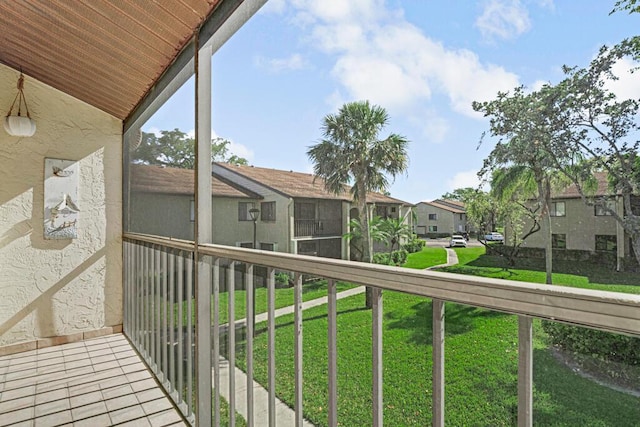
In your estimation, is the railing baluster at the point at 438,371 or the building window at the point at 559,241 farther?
the railing baluster at the point at 438,371

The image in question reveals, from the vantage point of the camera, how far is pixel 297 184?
3.68 ft

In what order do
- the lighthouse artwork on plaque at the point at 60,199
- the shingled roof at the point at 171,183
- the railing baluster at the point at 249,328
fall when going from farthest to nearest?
the lighthouse artwork on plaque at the point at 60,199 < the shingled roof at the point at 171,183 < the railing baluster at the point at 249,328

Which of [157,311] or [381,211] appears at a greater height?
[381,211]

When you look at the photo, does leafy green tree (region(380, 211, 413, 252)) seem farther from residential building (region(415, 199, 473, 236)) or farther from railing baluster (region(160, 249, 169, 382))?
railing baluster (region(160, 249, 169, 382))

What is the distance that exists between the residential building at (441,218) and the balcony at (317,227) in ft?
0.87

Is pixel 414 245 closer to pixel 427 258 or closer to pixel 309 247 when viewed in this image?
pixel 427 258

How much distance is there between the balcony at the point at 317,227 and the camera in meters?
1.04

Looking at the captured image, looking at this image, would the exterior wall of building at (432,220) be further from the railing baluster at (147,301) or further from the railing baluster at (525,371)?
the railing baluster at (147,301)

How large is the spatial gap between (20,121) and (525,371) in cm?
429

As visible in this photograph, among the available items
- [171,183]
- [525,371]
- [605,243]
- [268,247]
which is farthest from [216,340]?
[605,243]

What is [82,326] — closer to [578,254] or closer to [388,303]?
[388,303]

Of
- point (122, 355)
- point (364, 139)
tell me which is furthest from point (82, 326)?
point (364, 139)

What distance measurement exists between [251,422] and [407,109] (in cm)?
150

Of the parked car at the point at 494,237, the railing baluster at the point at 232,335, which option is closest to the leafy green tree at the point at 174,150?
the railing baluster at the point at 232,335
